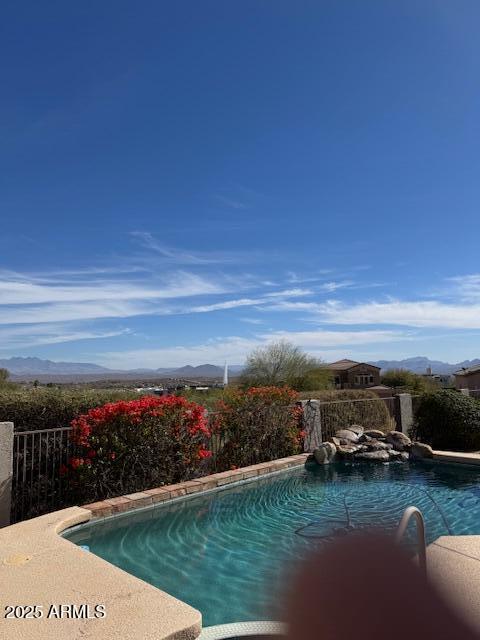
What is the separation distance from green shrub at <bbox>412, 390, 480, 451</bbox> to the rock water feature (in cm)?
109

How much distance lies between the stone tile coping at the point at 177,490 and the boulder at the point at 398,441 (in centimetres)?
284

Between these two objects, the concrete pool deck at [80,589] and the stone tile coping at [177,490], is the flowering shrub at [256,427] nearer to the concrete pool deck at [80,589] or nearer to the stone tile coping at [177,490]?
the stone tile coping at [177,490]

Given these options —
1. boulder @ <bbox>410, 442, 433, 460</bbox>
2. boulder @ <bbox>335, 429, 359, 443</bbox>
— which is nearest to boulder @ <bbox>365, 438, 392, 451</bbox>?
boulder @ <bbox>335, 429, 359, 443</bbox>

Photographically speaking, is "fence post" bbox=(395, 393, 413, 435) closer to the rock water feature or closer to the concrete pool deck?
the rock water feature

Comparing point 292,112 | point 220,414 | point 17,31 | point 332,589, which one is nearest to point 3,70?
point 17,31

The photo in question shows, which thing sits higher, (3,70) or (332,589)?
(3,70)

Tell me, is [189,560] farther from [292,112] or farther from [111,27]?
[292,112]

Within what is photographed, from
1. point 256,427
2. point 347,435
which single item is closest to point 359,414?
point 347,435

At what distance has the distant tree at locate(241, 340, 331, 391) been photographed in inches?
1104

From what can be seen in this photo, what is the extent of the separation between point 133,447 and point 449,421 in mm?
8041

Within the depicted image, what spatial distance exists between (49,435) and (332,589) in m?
7.01

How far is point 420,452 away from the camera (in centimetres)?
1030

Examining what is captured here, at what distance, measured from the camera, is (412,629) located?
2.14ft

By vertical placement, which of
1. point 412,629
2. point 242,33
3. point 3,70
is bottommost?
point 412,629
